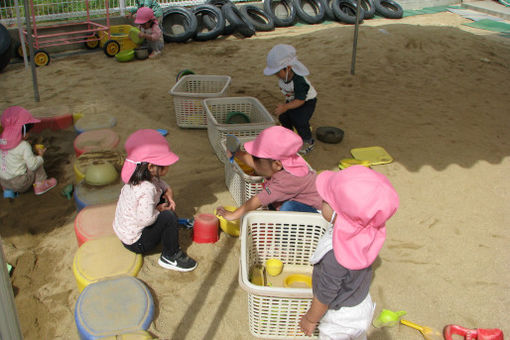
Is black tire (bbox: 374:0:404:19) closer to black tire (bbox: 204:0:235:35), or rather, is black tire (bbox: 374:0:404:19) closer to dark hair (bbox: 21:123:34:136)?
black tire (bbox: 204:0:235:35)

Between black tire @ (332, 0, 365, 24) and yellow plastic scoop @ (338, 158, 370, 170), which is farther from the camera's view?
black tire @ (332, 0, 365, 24)

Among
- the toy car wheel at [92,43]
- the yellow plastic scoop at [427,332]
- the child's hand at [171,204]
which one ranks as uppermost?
the toy car wheel at [92,43]

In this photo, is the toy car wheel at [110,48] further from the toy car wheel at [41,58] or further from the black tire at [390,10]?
the black tire at [390,10]

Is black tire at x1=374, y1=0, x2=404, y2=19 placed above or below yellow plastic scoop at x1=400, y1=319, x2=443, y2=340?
above

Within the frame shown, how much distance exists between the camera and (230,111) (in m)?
4.56

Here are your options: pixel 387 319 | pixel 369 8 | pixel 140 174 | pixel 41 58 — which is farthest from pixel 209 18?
pixel 387 319

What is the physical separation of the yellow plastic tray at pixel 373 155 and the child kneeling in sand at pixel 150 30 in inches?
177

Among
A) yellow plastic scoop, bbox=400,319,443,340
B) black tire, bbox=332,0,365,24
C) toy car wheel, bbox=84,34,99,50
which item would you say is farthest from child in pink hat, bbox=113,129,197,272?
black tire, bbox=332,0,365,24

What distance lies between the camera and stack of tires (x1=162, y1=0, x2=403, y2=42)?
29.1ft

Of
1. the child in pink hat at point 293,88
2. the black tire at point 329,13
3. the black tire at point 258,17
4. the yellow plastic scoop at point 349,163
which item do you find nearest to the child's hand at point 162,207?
the child in pink hat at point 293,88

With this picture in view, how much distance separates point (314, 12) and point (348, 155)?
7.41m

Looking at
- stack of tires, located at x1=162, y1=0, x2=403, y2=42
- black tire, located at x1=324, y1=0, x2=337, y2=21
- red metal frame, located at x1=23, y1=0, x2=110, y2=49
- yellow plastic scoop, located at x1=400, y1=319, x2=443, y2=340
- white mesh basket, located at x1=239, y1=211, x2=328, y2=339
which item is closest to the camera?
white mesh basket, located at x1=239, y1=211, x2=328, y2=339

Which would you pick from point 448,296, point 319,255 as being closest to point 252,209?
point 319,255

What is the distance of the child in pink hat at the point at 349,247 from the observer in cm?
167
